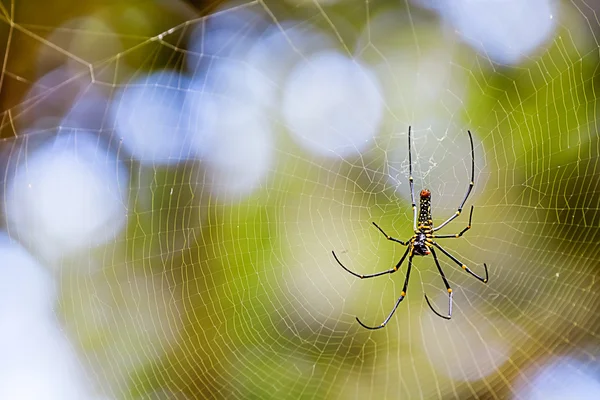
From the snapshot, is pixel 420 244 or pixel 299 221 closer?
pixel 420 244

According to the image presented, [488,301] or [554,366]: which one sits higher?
[488,301]

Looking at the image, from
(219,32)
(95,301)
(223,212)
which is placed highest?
(219,32)

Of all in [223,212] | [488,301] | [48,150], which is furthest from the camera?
[488,301]

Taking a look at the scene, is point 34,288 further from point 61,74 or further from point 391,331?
point 391,331

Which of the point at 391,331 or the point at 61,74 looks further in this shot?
the point at 391,331

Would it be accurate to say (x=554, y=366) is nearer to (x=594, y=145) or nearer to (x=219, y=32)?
(x=594, y=145)

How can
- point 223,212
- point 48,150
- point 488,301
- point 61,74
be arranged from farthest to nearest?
1. point 488,301
2. point 223,212
3. point 48,150
4. point 61,74

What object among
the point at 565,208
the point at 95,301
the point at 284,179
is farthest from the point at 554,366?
the point at 95,301
